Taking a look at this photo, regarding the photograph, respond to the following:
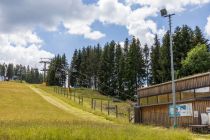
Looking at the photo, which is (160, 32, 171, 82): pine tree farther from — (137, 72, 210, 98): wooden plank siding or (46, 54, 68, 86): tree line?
(46, 54, 68, 86): tree line

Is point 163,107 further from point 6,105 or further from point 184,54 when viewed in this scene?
point 184,54

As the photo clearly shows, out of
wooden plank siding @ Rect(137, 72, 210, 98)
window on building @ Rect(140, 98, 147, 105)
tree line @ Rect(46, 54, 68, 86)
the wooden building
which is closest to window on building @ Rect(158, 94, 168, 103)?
the wooden building

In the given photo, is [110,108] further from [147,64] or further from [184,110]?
[147,64]

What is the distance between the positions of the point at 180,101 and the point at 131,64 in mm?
68851

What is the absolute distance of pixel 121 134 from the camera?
18.2m

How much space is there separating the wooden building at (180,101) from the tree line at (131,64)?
123ft

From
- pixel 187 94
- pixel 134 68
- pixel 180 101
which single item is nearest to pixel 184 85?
pixel 187 94

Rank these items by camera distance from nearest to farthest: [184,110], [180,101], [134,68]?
[184,110]
[180,101]
[134,68]

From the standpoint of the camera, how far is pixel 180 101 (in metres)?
38.6

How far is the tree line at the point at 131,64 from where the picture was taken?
282ft

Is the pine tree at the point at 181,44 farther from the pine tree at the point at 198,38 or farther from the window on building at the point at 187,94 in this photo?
the window on building at the point at 187,94

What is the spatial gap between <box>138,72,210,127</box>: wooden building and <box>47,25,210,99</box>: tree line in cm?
3750

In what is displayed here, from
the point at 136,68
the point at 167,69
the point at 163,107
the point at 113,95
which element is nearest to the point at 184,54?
the point at 167,69

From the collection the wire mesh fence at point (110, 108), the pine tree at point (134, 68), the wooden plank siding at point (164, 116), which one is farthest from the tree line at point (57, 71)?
the wooden plank siding at point (164, 116)
